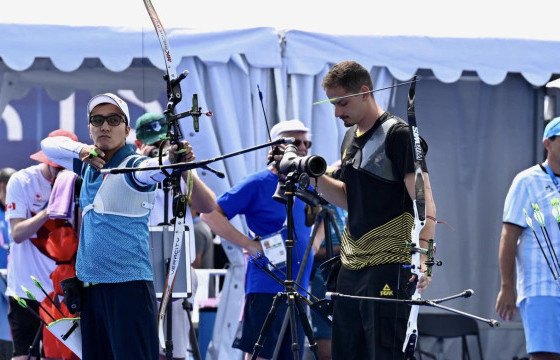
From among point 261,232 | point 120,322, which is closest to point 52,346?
point 261,232

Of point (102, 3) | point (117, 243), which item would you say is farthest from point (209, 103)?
point (117, 243)

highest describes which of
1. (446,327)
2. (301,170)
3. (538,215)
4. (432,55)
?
(432,55)

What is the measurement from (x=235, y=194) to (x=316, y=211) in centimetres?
51

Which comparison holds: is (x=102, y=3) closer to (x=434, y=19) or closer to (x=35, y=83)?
(x=35, y=83)

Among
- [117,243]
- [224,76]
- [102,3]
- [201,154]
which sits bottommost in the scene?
[117,243]

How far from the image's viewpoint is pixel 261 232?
5.90 m

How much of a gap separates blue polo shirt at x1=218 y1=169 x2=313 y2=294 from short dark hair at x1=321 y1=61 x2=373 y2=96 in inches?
61.2

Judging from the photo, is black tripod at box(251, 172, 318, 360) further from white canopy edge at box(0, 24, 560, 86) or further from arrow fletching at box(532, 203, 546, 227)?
white canopy edge at box(0, 24, 560, 86)

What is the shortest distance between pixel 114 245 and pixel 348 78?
1175 mm

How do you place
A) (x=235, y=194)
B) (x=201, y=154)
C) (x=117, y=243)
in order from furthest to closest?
(x=201, y=154) < (x=235, y=194) < (x=117, y=243)

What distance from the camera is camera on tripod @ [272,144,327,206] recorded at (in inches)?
168

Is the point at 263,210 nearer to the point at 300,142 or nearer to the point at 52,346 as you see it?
the point at 300,142

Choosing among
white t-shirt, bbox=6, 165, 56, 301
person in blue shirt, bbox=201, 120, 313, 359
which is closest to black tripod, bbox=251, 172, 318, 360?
person in blue shirt, bbox=201, 120, 313, 359

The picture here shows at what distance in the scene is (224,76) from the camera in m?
7.18
